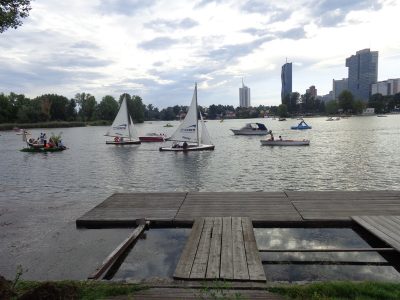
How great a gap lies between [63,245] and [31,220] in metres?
4.86

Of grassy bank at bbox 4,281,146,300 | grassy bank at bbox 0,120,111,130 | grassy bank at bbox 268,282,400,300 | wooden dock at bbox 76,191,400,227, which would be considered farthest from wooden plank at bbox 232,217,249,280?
grassy bank at bbox 0,120,111,130

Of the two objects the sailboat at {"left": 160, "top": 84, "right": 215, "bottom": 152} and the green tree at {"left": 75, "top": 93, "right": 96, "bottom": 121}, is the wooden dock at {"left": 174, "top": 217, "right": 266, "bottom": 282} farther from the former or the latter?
the green tree at {"left": 75, "top": 93, "right": 96, "bottom": 121}

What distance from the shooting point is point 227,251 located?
8.52 m

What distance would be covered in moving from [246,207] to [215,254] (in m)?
5.12

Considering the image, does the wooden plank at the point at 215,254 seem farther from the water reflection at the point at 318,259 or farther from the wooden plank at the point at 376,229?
the wooden plank at the point at 376,229

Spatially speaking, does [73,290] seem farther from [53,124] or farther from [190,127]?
[53,124]

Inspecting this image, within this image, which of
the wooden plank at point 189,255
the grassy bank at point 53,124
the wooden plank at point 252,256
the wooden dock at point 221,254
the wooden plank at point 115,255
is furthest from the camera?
the grassy bank at point 53,124

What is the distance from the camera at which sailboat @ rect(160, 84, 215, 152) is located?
4575 cm

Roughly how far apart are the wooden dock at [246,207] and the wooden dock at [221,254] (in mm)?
1510

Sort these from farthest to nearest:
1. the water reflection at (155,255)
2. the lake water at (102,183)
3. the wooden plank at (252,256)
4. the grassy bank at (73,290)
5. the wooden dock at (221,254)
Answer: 1. the lake water at (102,183)
2. the water reflection at (155,255)
3. the wooden dock at (221,254)
4. the wooden plank at (252,256)
5. the grassy bank at (73,290)

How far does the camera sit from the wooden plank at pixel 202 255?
287 inches

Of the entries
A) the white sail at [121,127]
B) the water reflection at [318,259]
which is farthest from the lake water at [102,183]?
the white sail at [121,127]

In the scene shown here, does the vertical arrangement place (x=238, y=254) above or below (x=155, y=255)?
above

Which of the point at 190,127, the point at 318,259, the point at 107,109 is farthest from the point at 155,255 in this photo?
the point at 107,109
